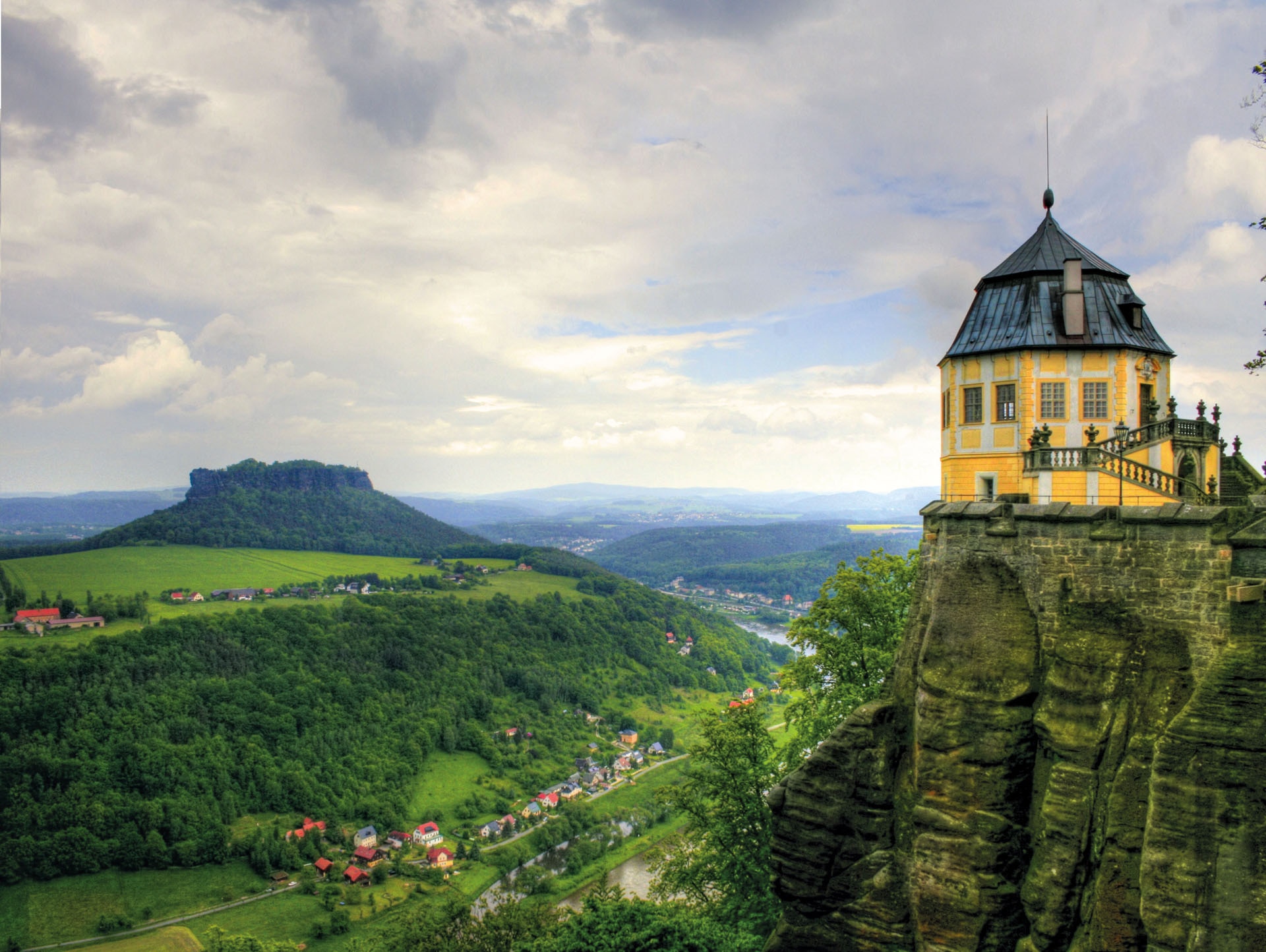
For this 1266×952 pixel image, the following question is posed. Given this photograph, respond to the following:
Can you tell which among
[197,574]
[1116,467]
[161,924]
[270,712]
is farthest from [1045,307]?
[197,574]

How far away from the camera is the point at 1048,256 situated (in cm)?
2180

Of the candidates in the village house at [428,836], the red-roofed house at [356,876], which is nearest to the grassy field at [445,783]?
the village house at [428,836]

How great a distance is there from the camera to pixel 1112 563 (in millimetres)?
14562

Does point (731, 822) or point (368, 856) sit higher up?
point (731, 822)

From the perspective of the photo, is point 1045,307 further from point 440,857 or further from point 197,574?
point 197,574

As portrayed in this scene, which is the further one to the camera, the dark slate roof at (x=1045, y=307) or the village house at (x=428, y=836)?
the village house at (x=428, y=836)

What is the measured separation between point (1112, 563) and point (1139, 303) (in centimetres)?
996

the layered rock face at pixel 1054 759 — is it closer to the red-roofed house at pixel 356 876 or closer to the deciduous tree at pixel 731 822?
the deciduous tree at pixel 731 822

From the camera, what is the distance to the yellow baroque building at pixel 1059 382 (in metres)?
18.9

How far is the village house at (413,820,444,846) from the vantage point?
77938mm

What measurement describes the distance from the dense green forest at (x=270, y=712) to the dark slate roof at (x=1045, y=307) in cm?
8115

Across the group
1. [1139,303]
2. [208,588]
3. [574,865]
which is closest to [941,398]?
[1139,303]

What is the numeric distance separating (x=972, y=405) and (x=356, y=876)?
70.4m

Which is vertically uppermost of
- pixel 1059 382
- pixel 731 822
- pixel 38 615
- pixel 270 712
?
pixel 1059 382
